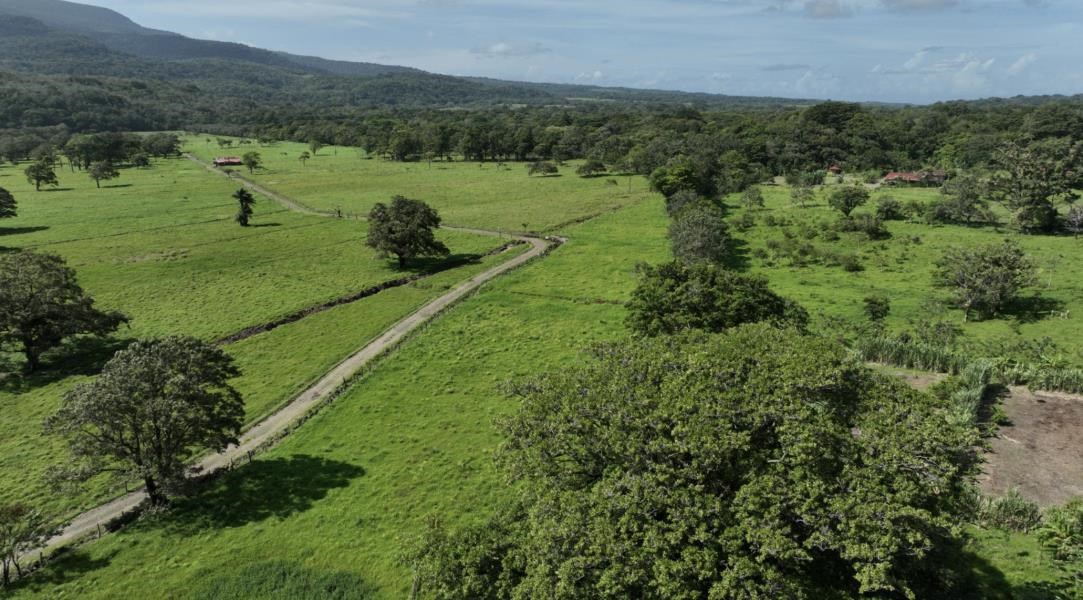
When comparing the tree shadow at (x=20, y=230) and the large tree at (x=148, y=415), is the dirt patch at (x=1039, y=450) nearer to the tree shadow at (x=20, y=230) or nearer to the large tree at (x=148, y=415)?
the large tree at (x=148, y=415)

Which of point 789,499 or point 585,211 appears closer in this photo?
point 789,499

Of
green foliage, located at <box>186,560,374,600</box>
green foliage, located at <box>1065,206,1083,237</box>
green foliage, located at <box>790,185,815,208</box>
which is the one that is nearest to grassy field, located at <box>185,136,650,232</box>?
green foliage, located at <box>790,185,815,208</box>

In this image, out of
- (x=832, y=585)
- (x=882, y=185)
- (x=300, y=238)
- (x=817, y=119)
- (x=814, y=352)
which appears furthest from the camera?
(x=817, y=119)

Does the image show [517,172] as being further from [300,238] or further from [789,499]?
[789,499]

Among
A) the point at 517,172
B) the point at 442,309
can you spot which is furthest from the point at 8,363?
the point at 517,172

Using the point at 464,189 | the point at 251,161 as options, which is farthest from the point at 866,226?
the point at 251,161

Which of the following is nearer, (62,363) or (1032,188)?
(62,363)

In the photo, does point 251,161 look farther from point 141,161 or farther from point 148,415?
point 148,415
